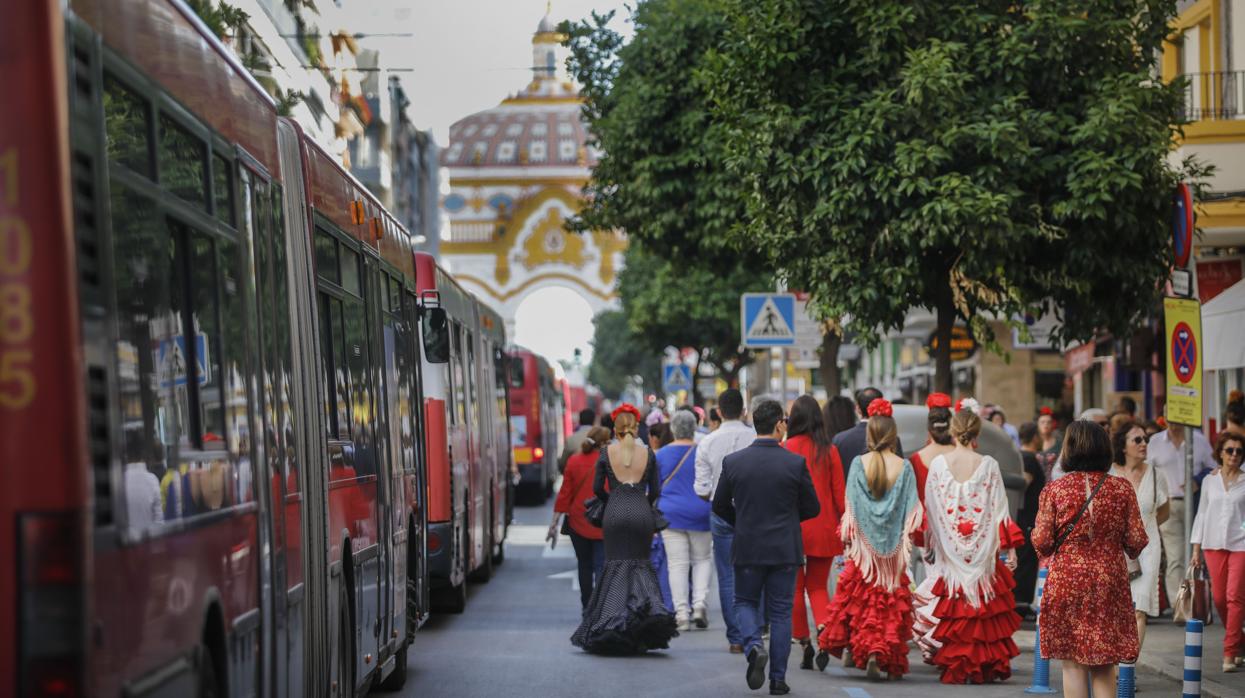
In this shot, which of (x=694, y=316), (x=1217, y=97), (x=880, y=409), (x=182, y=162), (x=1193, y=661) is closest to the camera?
(x=182, y=162)

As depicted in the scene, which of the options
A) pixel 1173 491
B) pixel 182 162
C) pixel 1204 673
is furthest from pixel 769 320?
pixel 182 162

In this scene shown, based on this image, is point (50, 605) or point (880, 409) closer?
point (50, 605)

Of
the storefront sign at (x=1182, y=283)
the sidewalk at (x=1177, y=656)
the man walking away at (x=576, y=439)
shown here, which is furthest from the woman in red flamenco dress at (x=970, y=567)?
the man walking away at (x=576, y=439)

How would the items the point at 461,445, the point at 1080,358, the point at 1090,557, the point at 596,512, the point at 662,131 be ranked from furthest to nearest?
the point at 1080,358 → the point at 662,131 → the point at 461,445 → the point at 596,512 → the point at 1090,557

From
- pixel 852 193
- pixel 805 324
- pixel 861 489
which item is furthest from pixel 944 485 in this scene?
pixel 805 324

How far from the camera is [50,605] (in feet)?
13.4

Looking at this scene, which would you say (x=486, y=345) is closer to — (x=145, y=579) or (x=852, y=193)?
(x=852, y=193)

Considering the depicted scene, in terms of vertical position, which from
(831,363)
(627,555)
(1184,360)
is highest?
(1184,360)

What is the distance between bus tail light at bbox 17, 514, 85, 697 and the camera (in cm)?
405

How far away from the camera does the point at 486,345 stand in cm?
2236

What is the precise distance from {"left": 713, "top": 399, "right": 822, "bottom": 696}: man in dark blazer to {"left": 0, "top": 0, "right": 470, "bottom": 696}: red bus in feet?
8.17

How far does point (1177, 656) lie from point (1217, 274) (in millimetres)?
10535

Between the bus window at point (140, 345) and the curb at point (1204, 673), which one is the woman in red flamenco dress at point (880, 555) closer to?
the curb at point (1204, 673)

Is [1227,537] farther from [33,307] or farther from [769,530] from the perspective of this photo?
[33,307]
